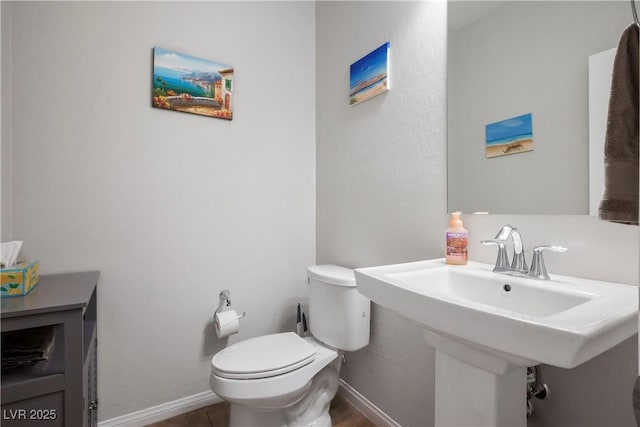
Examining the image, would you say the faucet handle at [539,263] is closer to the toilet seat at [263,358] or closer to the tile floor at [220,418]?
the toilet seat at [263,358]

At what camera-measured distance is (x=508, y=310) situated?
0.82m

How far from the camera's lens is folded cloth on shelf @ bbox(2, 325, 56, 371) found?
2.93ft

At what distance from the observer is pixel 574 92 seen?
35.4 inches

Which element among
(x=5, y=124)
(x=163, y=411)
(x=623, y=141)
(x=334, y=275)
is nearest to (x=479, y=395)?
(x=623, y=141)

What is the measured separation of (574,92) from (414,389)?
125 cm

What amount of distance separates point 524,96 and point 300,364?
1.31 metres

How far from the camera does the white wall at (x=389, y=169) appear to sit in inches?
50.6

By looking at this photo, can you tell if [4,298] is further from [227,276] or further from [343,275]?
[343,275]

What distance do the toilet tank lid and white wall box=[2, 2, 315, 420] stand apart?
0.37 metres

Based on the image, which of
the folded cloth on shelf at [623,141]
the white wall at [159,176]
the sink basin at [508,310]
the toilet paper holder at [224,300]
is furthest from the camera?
the toilet paper holder at [224,300]

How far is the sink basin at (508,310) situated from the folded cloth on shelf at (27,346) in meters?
1.00

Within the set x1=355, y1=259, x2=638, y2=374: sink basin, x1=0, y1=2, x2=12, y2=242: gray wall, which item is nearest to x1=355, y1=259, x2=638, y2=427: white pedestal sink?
x1=355, y1=259, x2=638, y2=374: sink basin

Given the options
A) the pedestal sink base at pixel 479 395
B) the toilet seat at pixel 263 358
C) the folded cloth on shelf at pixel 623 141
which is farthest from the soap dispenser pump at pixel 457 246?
the toilet seat at pixel 263 358

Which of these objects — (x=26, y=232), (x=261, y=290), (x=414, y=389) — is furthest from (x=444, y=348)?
(x=26, y=232)
